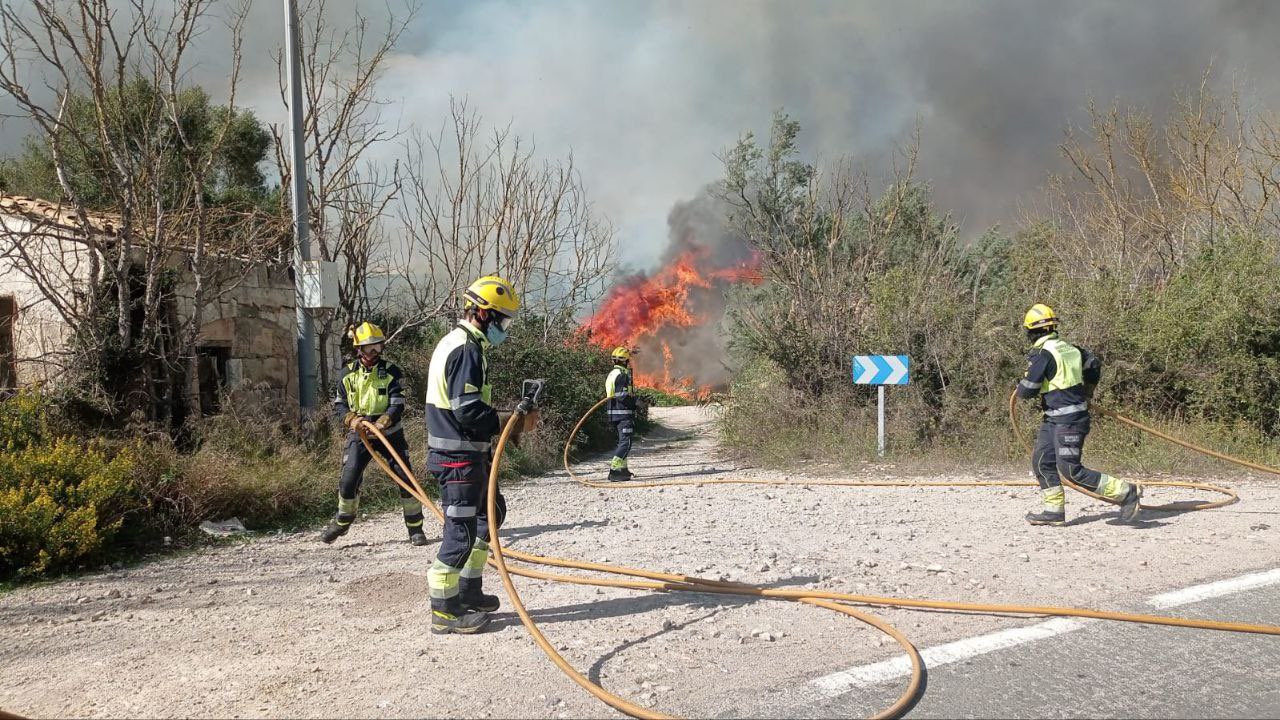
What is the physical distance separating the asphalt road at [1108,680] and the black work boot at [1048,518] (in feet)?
7.87

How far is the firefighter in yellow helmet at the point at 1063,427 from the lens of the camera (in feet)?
21.3

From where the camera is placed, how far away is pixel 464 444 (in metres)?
4.41

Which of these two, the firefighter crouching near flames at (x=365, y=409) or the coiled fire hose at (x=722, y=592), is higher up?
the firefighter crouching near flames at (x=365, y=409)

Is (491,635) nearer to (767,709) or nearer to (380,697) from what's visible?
(380,697)

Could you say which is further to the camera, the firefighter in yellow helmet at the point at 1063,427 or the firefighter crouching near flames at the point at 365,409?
the firefighter crouching near flames at the point at 365,409

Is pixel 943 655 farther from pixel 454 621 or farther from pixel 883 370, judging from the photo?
pixel 883 370

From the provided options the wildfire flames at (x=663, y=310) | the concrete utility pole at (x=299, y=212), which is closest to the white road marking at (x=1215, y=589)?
the concrete utility pole at (x=299, y=212)

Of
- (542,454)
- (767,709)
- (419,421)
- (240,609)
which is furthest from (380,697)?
(542,454)

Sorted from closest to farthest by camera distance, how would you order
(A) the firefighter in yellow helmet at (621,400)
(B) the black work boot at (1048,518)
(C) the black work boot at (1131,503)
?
1. (C) the black work boot at (1131,503)
2. (B) the black work boot at (1048,518)
3. (A) the firefighter in yellow helmet at (621,400)

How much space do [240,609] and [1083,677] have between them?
463 cm

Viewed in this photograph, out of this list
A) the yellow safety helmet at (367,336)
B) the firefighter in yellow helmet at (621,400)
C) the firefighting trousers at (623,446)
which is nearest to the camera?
the yellow safety helmet at (367,336)

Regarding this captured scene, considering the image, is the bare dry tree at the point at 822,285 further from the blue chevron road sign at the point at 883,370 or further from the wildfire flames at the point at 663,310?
the wildfire flames at the point at 663,310

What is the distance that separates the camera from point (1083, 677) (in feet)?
11.5

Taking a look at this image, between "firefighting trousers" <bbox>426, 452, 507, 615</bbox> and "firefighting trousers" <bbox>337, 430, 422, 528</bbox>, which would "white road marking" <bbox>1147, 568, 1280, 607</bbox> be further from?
"firefighting trousers" <bbox>337, 430, 422, 528</bbox>
